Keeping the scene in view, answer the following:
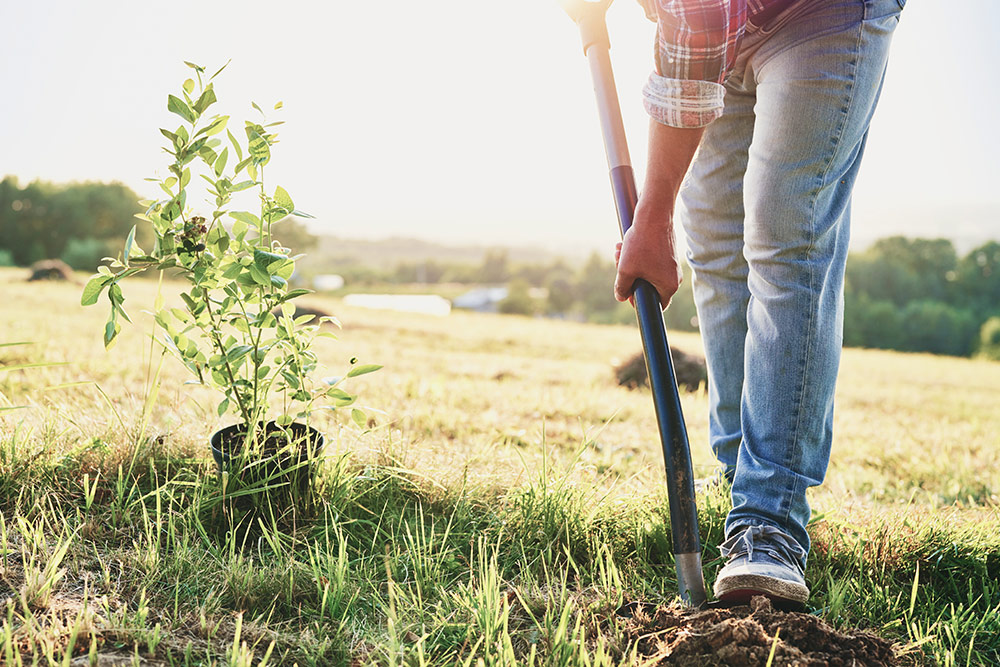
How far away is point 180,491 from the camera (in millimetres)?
1849

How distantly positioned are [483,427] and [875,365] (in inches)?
477

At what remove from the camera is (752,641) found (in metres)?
1.29

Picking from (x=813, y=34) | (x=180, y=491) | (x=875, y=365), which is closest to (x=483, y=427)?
(x=180, y=491)

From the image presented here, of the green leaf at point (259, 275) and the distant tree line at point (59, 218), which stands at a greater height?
the distant tree line at point (59, 218)

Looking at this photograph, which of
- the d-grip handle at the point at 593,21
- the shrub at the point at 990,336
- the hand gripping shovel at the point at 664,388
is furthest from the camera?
the shrub at the point at 990,336

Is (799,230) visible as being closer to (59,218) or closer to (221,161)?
(221,161)

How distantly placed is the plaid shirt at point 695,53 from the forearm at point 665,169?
0.10 ft

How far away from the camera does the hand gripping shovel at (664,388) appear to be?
1.59 meters

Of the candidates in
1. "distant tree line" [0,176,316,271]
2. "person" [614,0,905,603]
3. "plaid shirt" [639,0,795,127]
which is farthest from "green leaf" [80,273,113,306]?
"distant tree line" [0,176,316,271]

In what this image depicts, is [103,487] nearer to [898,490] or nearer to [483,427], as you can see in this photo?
[483,427]

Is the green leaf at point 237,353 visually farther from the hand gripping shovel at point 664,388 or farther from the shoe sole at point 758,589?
the shoe sole at point 758,589

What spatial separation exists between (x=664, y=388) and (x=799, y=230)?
53 cm

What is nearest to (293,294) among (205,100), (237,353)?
(237,353)

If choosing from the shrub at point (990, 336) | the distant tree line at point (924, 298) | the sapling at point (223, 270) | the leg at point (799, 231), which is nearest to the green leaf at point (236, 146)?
the sapling at point (223, 270)
